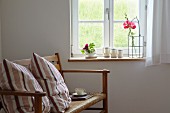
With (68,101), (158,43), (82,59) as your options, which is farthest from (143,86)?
(68,101)

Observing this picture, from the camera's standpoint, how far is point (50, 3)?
3.17 metres

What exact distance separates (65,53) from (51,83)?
85 cm

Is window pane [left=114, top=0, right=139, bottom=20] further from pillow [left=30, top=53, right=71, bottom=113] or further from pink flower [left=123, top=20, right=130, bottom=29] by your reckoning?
pillow [left=30, top=53, right=71, bottom=113]

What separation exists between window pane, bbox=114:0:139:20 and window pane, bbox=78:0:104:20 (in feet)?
0.49

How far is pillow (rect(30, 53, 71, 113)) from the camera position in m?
2.33

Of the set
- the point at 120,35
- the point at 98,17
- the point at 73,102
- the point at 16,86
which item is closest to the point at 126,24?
the point at 120,35

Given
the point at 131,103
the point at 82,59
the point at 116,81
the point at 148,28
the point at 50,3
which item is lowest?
the point at 131,103

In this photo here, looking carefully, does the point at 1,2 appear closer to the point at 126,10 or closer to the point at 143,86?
the point at 126,10

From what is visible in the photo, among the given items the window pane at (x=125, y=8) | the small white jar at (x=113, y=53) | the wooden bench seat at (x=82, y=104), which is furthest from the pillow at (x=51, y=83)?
the window pane at (x=125, y=8)

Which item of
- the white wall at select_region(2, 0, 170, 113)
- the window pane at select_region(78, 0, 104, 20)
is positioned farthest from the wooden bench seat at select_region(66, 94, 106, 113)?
the window pane at select_region(78, 0, 104, 20)

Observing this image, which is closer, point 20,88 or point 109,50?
point 20,88

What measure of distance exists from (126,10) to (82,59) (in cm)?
69

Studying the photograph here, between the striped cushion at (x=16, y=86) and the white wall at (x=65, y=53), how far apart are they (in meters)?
1.05

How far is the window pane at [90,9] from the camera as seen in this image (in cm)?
340
